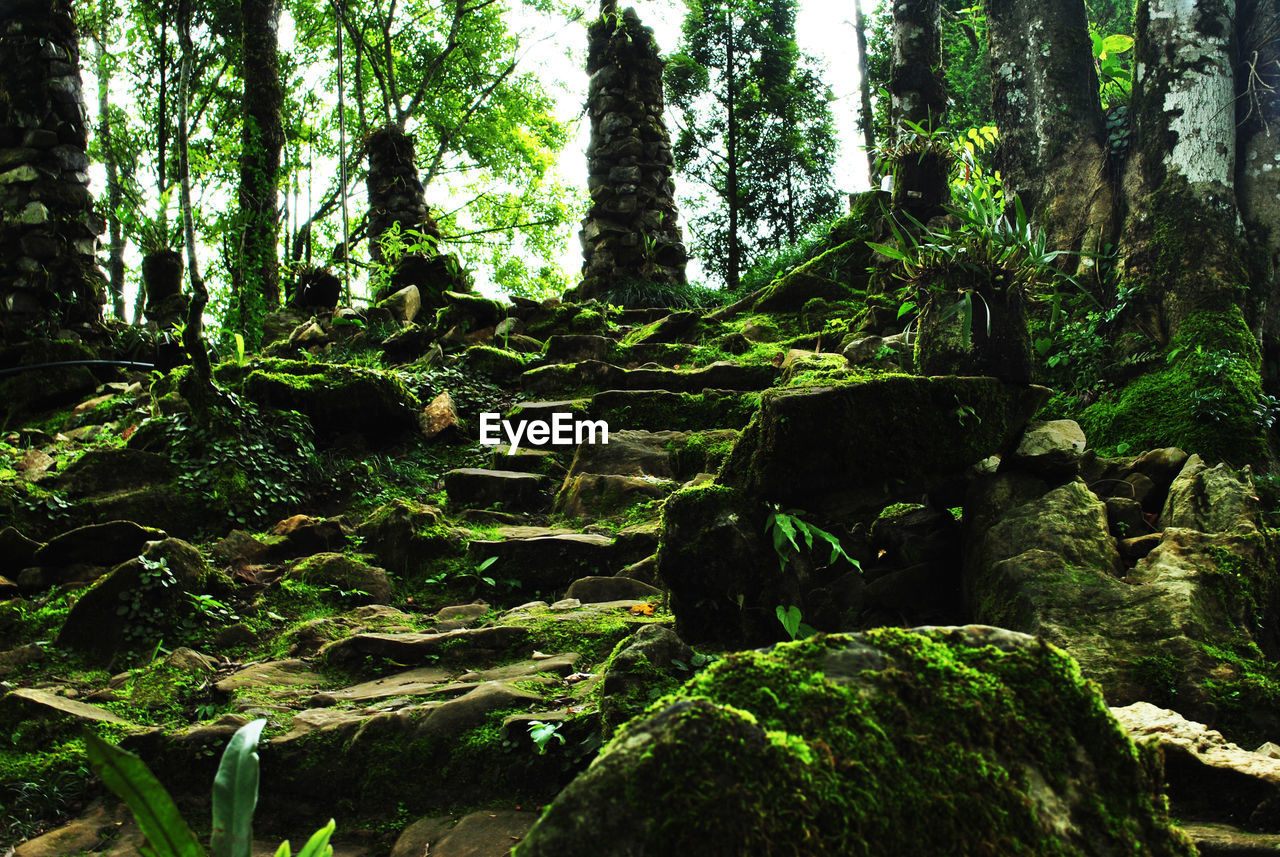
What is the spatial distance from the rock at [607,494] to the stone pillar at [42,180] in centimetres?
655

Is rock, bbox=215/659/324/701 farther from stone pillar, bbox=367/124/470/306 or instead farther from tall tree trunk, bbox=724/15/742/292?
tall tree trunk, bbox=724/15/742/292

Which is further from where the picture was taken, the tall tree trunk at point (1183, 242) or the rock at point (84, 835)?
the tall tree trunk at point (1183, 242)

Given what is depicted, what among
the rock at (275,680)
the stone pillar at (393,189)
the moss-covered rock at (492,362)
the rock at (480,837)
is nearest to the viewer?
the rock at (480,837)

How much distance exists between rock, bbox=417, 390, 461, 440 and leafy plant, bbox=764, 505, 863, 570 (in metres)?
4.22

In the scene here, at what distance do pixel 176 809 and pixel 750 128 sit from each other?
63.9 ft

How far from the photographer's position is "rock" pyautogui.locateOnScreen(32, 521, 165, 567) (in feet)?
14.6

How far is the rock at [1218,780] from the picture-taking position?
190 centimetres

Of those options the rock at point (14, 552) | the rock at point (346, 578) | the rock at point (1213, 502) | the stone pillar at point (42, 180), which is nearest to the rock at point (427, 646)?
the rock at point (346, 578)

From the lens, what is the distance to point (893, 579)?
10.7ft

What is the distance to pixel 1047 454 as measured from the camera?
3416mm

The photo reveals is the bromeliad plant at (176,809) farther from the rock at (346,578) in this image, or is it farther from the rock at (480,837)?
the rock at (346,578)

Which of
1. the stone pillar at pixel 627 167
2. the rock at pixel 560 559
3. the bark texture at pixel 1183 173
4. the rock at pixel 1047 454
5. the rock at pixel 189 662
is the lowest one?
the rock at pixel 189 662

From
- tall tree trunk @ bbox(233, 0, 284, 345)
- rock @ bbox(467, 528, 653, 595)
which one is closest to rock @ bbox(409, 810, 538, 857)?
rock @ bbox(467, 528, 653, 595)

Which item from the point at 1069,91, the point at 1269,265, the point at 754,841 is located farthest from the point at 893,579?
the point at 1069,91
